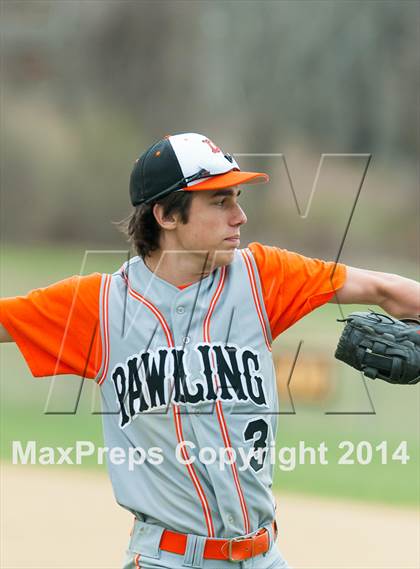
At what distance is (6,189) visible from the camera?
22.8 m

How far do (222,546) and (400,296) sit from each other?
0.80 metres

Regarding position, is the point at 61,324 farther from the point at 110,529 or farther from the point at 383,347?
the point at 110,529

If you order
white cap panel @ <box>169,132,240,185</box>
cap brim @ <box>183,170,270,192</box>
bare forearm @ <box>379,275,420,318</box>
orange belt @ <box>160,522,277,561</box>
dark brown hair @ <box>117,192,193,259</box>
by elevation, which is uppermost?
white cap panel @ <box>169,132,240,185</box>

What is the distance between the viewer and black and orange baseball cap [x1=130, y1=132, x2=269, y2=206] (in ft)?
8.29

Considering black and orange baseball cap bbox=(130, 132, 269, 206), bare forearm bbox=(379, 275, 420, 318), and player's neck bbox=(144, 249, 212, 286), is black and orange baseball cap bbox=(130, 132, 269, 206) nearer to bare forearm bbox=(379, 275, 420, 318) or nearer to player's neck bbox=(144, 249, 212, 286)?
player's neck bbox=(144, 249, 212, 286)

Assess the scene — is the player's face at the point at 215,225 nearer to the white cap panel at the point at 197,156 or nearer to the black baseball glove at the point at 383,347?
the white cap panel at the point at 197,156

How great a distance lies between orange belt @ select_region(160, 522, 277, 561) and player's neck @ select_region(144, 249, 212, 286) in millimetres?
673

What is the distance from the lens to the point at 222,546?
7.85 ft

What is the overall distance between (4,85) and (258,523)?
21657 mm

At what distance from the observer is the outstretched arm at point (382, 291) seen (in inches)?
99.7

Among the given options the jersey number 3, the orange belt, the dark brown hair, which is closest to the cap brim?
the dark brown hair

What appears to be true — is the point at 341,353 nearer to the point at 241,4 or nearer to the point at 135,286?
the point at 135,286

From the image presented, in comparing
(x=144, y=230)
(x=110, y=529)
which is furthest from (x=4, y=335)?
(x=110, y=529)

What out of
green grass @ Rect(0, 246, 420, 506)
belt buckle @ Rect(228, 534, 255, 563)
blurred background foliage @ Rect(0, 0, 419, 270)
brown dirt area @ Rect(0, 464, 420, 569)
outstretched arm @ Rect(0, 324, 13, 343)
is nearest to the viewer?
belt buckle @ Rect(228, 534, 255, 563)
